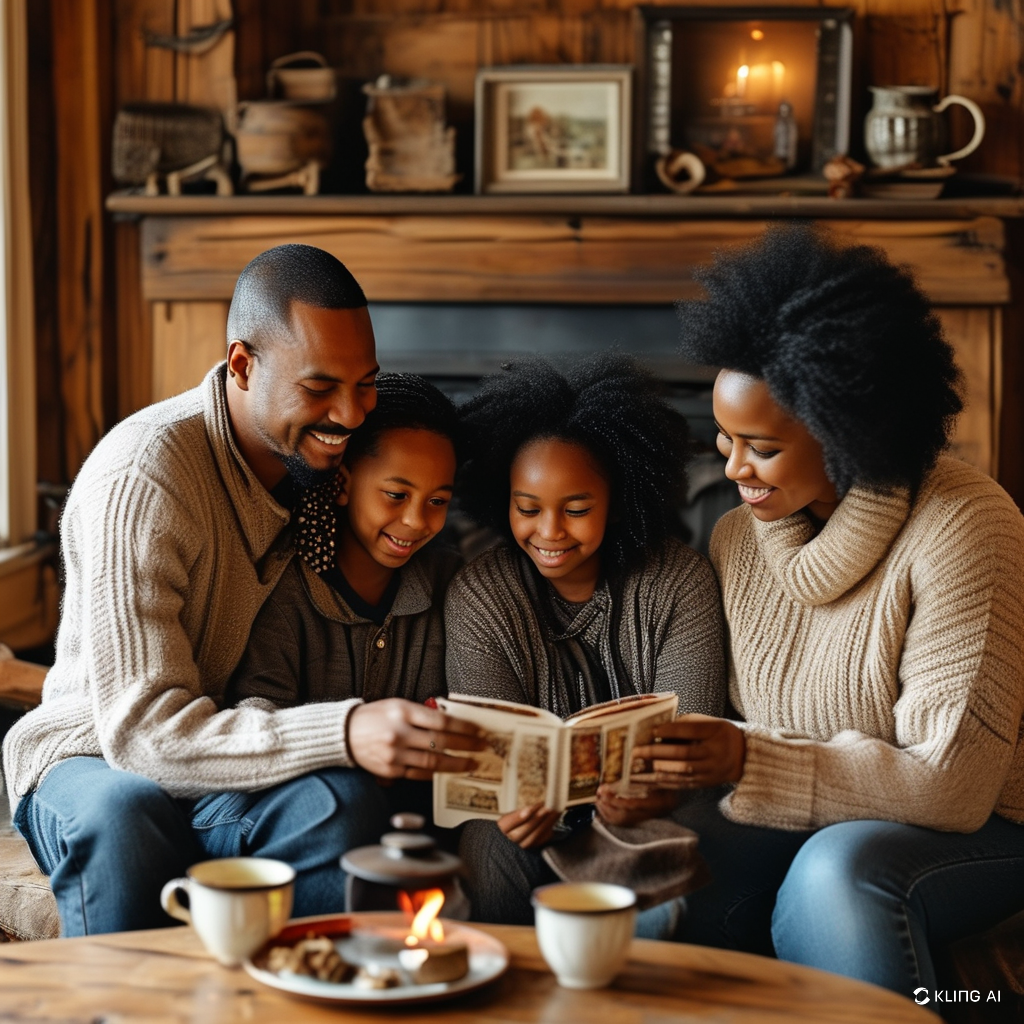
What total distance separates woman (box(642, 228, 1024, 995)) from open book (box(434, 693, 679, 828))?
0.05m

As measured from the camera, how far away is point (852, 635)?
1.74m

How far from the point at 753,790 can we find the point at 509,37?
A: 7.72 feet

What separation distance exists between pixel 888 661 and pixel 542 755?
482 mm

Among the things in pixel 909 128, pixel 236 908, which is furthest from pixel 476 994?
pixel 909 128

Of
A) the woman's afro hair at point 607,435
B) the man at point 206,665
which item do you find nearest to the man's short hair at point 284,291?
the man at point 206,665

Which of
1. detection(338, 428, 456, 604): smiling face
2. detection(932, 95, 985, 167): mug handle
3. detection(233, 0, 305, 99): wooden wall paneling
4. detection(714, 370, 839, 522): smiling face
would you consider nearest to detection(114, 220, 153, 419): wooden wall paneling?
detection(233, 0, 305, 99): wooden wall paneling

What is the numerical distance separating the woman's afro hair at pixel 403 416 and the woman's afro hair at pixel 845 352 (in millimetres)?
368

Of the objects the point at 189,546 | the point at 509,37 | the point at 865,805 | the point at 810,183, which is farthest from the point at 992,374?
the point at 189,546

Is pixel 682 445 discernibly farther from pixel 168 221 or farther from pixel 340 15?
pixel 340 15

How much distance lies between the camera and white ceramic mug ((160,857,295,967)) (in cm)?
121

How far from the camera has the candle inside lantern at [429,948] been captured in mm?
1202

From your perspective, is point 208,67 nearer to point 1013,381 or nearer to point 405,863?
point 1013,381

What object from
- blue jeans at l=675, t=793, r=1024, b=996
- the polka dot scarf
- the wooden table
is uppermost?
the polka dot scarf

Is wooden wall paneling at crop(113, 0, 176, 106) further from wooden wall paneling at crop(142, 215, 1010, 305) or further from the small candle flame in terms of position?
the small candle flame
